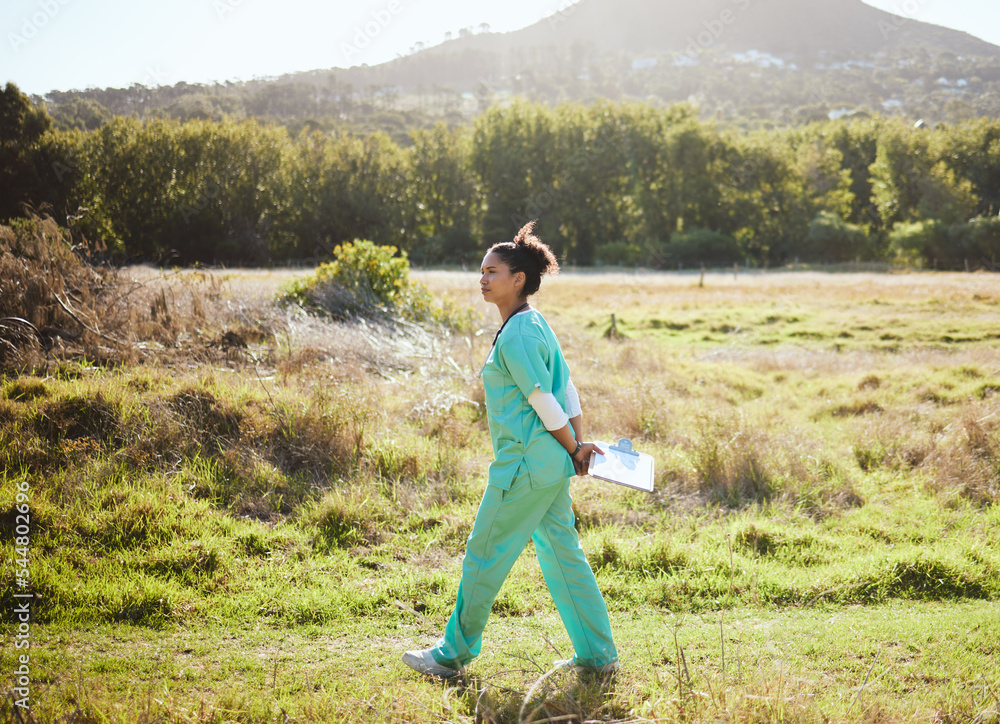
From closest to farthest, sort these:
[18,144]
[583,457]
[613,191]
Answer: [583,457] → [18,144] → [613,191]

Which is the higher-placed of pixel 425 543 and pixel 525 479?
pixel 525 479

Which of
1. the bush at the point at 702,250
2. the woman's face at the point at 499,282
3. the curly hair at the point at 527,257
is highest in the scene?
the bush at the point at 702,250

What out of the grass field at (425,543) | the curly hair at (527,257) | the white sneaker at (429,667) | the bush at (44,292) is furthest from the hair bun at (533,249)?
the bush at (44,292)

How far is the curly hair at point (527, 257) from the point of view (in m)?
3.03

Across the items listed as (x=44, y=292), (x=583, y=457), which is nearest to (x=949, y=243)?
(x=583, y=457)

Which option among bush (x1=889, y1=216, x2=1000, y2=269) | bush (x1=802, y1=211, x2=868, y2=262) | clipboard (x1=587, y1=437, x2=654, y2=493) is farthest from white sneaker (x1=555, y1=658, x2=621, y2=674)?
bush (x1=802, y1=211, x2=868, y2=262)

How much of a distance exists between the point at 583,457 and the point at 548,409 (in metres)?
0.33

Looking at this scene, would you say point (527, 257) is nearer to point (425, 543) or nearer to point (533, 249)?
point (533, 249)

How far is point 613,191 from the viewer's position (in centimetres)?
5228

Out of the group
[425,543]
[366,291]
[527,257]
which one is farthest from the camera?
[366,291]

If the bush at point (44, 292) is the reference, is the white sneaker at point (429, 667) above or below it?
below

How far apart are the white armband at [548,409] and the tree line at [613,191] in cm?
4195

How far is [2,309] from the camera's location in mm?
7465

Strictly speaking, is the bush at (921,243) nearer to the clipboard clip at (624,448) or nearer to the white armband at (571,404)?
the clipboard clip at (624,448)
